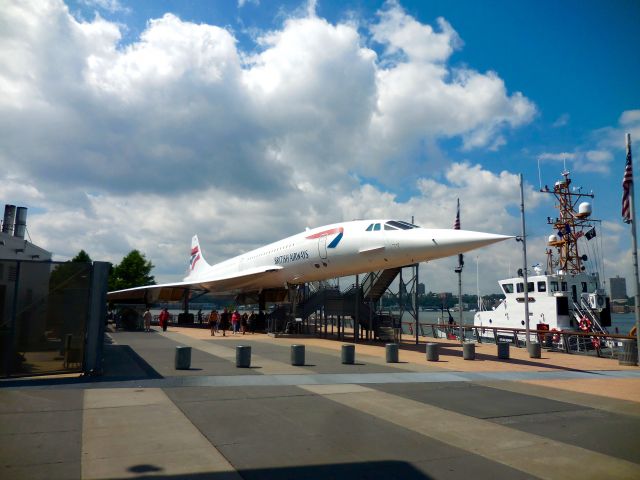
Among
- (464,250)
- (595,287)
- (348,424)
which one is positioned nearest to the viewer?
(348,424)

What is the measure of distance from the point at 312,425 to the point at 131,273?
6698cm

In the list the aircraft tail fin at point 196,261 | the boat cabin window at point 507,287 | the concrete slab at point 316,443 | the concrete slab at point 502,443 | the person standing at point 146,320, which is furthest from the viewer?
the aircraft tail fin at point 196,261

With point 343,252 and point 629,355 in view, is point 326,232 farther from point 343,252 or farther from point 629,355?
point 629,355

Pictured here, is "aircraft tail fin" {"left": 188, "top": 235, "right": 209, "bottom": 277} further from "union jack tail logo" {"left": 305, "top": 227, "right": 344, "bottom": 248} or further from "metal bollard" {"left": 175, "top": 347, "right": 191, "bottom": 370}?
"metal bollard" {"left": 175, "top": 347, "right": 191, "bottom": 370}

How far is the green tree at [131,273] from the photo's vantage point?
217 ft

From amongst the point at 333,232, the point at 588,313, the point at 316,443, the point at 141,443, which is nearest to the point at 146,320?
the point at 333,232

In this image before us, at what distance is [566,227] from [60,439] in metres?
32.1

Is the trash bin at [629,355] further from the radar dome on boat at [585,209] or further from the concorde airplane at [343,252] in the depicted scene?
the radar dome on boat at [585,209]

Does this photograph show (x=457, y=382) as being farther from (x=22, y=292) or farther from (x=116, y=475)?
(x=22, y=292)

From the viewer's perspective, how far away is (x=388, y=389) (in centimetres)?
962

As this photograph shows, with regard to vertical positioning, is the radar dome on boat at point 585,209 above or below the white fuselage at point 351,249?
above

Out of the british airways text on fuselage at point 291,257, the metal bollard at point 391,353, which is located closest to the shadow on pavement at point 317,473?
the metal bollard at point 391,353

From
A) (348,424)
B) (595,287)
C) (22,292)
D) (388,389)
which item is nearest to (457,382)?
(388,389)

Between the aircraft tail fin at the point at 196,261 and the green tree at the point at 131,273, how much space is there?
2002 centimetres
